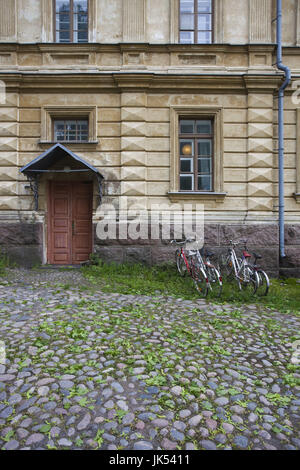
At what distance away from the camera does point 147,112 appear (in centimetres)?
835

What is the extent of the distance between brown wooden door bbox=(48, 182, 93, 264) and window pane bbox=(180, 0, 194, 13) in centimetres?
561

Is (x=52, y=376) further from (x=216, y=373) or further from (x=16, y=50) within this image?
(x=16, y=50)

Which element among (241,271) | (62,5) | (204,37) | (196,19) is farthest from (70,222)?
(196,19)

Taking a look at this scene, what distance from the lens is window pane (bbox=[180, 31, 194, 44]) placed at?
8633 millimetres

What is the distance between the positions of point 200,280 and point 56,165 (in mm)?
5010

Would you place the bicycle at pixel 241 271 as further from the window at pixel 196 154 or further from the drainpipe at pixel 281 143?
the window at pixel 196 154

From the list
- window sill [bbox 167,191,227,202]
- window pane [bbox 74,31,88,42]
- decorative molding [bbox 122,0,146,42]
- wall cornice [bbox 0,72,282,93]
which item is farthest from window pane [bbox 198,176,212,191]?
window pane [bbox 74,31,88,42]

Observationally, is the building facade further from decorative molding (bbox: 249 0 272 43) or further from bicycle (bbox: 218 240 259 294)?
bicycle (bbox: 218 240 259 294)

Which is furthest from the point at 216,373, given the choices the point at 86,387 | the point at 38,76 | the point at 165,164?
the point at 38,76

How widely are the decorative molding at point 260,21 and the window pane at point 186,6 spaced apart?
160 cm

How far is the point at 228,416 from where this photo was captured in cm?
242

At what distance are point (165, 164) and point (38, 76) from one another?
4140mm

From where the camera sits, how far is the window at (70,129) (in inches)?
341

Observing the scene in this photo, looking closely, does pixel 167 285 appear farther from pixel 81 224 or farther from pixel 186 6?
pixel 186 6
